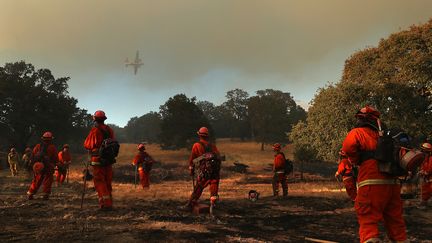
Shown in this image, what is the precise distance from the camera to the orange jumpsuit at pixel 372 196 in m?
5.58

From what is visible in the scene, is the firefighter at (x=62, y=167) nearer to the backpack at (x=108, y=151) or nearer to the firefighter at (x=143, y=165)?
the firefighter at (x=143, y=165)

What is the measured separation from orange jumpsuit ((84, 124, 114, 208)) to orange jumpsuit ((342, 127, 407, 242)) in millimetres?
6211

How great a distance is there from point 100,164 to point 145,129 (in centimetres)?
11143

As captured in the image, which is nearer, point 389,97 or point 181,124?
point 389,97

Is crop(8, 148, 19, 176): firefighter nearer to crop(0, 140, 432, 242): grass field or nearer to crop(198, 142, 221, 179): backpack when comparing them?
crop(0, 140, 432, 242): grass field

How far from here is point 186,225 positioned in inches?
324

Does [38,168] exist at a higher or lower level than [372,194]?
higher

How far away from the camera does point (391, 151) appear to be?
5.71m

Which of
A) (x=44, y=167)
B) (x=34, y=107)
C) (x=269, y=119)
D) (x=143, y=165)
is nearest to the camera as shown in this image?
(x=44, y=167)

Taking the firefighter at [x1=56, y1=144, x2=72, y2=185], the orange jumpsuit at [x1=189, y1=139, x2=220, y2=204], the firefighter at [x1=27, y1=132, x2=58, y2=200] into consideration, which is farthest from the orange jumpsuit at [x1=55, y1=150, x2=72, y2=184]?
the orange jumpsuit at [x1=189, y1=139, x2=220, y2=204]

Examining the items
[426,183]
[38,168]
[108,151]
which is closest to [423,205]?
[426,183]

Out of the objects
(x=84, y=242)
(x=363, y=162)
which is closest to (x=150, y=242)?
(x=84, y=242)

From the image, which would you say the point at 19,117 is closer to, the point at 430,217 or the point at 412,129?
the point at 412,129

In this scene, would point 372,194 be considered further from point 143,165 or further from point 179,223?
point 143,165
